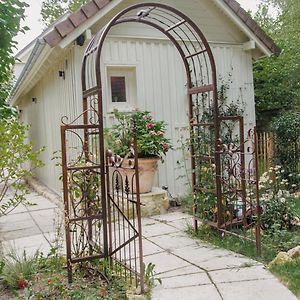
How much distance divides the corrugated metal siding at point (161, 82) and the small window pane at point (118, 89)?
0.29 m

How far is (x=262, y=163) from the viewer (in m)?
7.66

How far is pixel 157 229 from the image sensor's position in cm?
514

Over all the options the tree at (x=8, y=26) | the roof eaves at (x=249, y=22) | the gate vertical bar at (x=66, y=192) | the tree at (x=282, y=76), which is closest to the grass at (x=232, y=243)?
the gate vertical bar at (x=66, y=192)

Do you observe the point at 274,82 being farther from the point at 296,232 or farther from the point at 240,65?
the point at 296,232

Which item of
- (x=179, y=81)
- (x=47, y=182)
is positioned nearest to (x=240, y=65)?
(x=179, y=81)

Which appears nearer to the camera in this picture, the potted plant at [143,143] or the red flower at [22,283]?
the red flower at [22,283]

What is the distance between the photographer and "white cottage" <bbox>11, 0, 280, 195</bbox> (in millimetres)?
6105

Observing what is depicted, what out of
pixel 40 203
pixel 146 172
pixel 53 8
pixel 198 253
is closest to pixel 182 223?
pixel 146 172

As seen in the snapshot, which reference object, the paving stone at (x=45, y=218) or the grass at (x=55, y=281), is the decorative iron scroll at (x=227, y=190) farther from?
the paving stone at (x=45, y=218)

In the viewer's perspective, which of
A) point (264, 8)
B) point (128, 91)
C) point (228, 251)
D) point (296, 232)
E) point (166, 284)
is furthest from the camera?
point (264, 8)

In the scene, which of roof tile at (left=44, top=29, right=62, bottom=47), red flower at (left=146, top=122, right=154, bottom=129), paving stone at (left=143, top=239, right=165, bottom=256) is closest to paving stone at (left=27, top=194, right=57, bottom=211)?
red flower at (left=146, top=122, right=154, bottom=129)

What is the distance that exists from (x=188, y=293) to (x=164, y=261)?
32.6 inches

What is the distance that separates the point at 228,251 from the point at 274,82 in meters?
8.59

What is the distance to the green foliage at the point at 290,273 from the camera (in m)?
3.02
